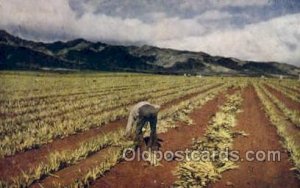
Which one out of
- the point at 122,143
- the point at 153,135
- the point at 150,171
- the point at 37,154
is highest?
the point at 153,135

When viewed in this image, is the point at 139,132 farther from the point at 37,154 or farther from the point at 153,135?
the point at 37,154

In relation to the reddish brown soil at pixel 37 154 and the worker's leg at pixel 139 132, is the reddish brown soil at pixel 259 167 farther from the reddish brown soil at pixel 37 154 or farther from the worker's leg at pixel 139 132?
the reddish brown soil at pixel 37 154

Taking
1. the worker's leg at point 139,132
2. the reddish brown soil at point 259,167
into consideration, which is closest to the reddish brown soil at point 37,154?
the worker's leg at point 139,132

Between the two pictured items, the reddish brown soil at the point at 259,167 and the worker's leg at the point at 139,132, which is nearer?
the reddish brown soil at the point at 259,167

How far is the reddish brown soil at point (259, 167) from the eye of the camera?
10.2 meters

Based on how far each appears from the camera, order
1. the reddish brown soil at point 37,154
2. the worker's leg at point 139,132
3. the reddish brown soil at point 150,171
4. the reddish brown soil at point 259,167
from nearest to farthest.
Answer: the reddish brown soil at point 150,171
the reddish brown soil at point 37,154
the reddish brown soil at point 259,167
the worker's leg at point 139,132

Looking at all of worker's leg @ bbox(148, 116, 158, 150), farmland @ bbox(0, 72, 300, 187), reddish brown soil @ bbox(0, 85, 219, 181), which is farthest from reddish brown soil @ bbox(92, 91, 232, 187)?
reddish brown soil @ bbox(0, 85, 219, 181)

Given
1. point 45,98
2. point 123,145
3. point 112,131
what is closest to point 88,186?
point 123,145

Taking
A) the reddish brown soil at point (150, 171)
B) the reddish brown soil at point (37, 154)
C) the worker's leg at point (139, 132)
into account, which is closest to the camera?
the reddish brown soil at point (150, 171)

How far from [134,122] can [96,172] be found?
215cm

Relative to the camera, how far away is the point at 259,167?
1116cm

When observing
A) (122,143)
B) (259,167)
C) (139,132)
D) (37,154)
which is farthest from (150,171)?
(259,167)

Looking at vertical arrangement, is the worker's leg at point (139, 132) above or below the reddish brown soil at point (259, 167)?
above

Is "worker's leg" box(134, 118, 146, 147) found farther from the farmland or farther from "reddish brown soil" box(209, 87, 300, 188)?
"reddish brown soil" box(209, 87, 300, 188)
